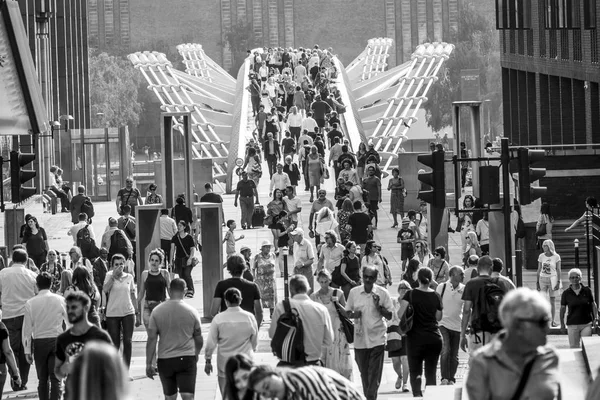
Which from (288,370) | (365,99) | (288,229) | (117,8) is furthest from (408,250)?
(117,8)

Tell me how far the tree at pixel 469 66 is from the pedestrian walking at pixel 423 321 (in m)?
90.1

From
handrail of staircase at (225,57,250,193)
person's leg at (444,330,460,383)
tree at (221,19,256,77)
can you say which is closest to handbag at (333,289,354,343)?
person's leg at (444,330,460,383)

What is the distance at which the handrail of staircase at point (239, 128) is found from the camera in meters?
38.5

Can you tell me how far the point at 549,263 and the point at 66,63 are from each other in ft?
127

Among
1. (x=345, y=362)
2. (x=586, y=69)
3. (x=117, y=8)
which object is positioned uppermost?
(x=117, y=8)

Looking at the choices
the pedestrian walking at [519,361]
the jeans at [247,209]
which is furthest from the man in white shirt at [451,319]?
the jeans at [247,209]

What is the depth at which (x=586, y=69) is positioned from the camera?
124 feet

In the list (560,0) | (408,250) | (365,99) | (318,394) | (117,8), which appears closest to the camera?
(318,394)

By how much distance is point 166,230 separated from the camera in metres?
21.7

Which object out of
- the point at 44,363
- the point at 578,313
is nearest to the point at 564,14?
the point at 578,313

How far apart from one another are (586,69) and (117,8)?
214 ft

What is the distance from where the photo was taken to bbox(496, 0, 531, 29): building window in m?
42.5

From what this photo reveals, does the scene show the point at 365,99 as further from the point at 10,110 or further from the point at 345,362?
the point at 345,362

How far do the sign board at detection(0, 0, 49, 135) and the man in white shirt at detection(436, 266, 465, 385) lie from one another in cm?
787
